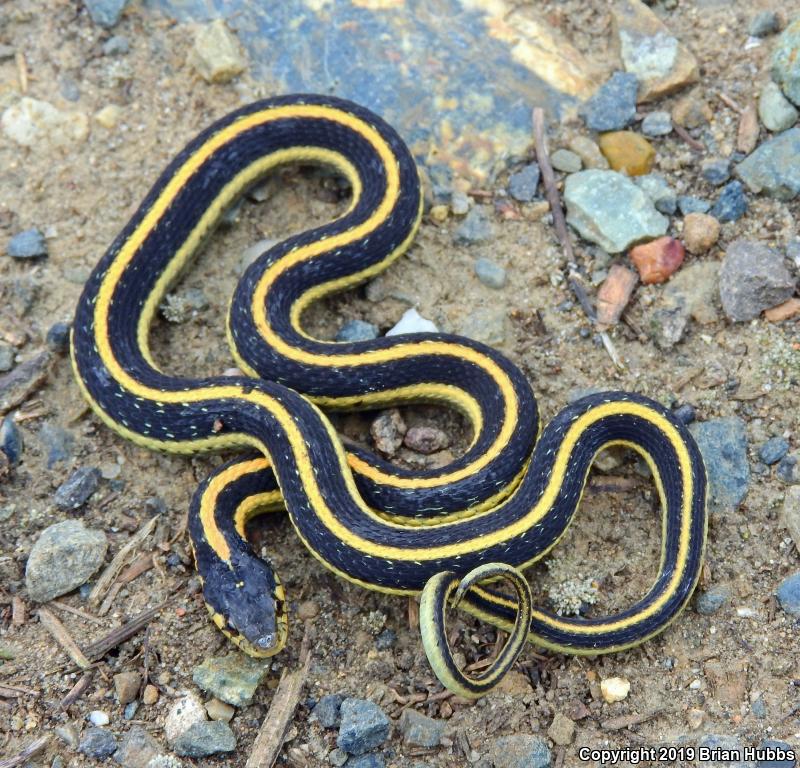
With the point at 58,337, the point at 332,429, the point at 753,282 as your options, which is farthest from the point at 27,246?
the point at 753,282

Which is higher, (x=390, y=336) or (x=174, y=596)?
(x=390, y=336)

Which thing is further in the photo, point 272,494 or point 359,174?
point 359,174

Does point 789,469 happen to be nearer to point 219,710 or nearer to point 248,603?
point 248,603

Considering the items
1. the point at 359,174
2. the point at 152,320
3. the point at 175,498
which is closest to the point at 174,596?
the point at 175,498

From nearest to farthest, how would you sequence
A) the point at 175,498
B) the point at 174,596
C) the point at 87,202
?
the point at 174,596
the point at 175,498
the point at 87,202

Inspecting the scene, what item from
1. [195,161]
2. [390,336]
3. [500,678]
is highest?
[195,161]

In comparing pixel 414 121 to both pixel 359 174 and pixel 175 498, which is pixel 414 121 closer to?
pixel 359 174

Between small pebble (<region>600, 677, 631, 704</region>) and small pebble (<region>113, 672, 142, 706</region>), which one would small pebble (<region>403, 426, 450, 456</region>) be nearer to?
small pebble (<region>600, 677, 631, 704</region>)
